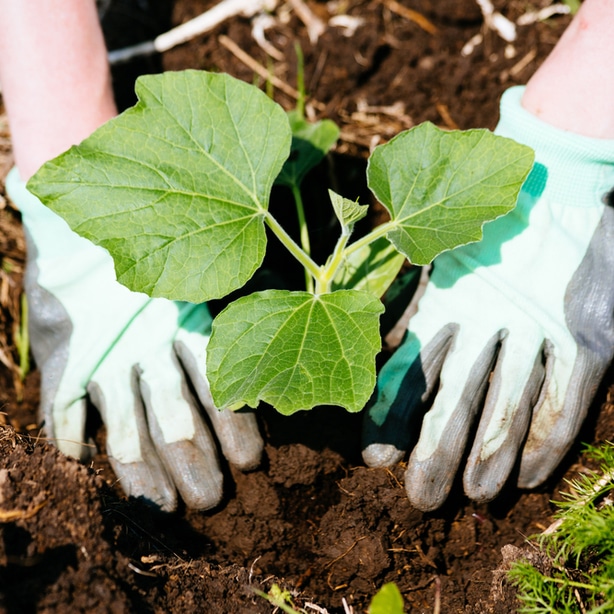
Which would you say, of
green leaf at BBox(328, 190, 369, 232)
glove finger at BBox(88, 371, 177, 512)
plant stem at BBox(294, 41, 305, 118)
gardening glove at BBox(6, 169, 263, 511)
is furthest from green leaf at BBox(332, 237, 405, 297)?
plant stem at BBox(294, 41, 305, 118)

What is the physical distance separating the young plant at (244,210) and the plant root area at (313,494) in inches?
17.3

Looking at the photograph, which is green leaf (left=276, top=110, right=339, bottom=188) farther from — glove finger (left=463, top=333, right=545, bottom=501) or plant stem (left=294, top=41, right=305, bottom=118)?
glove finger (left=463, top=333, right=545, bottom=501)

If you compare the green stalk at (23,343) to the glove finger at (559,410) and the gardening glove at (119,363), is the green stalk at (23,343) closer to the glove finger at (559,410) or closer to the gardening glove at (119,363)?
the gardening glove at (119,363)

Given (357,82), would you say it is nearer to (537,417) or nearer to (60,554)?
(537,417)

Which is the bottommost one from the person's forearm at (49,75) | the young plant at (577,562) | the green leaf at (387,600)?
the young plant at (577,562)

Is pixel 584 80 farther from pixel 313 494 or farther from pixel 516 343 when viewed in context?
pixel 313 494

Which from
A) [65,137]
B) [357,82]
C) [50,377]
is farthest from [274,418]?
[357,82]

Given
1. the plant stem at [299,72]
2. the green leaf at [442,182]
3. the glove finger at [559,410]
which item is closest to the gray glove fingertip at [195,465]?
the green leaf at [442,182]

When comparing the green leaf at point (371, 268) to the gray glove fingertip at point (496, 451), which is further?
the green leaf at point (371, 268)

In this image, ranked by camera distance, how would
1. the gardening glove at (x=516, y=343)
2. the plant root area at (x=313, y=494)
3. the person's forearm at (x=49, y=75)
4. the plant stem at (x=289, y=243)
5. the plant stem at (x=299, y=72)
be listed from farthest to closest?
1. the plant stem at (x=299, y=72)
2. the person's forearm at (x=49, y=75)
3. the gardening glove at (x=516, y=343)
4. the plant stem at (x=289, y=243)
5. the plant root area at (x=313, y=494)

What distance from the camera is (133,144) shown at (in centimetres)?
189

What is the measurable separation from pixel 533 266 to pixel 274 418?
3.31ft

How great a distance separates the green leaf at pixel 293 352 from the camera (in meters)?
Result: 1.76

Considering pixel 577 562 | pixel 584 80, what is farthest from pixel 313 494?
pixel 584 80
